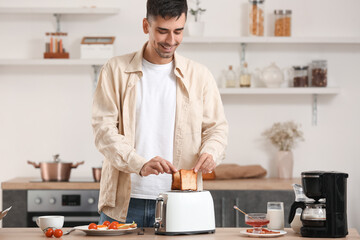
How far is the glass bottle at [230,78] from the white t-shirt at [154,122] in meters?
1.78

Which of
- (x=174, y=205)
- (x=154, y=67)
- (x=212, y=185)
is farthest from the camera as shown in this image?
(x=212, y=185)

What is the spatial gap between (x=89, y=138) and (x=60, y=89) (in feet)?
1.42

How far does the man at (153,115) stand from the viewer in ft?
7.66

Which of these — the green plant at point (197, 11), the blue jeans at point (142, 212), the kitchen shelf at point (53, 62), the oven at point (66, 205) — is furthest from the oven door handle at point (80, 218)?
the green plant at point (197, 11)

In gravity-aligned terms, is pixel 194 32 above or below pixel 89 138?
above

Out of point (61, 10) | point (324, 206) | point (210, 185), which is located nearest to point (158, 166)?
point (324, 206)

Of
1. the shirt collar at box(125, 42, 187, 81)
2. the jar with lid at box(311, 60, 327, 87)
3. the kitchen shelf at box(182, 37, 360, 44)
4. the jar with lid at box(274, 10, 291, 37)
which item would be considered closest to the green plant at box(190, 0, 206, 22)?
the kitchen shelf at box(182, 37, 360, 44)

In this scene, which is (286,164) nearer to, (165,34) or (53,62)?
(53,62)

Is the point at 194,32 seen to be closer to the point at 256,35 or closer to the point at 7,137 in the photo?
the point at 256,35

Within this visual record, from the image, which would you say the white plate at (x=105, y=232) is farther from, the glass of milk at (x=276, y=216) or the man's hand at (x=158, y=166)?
the glass of milk at (x=276, y=216)

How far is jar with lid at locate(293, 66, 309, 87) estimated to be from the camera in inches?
165

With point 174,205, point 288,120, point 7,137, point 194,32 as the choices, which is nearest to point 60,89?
point 7,137

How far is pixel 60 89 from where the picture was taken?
4371mm

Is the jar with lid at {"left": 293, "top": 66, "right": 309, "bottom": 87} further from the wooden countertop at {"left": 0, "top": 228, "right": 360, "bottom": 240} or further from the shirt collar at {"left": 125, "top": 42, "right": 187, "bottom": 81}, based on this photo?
the wooden countertop at {"left": 0, "top": 228, "right": 360, "bottom": 240}
